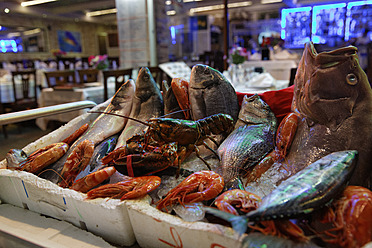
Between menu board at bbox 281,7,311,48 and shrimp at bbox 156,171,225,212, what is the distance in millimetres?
9332

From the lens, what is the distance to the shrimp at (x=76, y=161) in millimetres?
1249

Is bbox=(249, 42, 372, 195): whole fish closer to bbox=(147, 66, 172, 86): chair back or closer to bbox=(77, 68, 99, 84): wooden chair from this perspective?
bbox=(147, 66, 172, 86): chair back

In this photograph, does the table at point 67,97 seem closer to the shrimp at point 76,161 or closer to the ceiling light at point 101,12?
the shrimp at point 76,161

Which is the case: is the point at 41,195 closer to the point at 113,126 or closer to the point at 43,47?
the point at 113,126

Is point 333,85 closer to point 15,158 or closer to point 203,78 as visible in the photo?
point 203,78

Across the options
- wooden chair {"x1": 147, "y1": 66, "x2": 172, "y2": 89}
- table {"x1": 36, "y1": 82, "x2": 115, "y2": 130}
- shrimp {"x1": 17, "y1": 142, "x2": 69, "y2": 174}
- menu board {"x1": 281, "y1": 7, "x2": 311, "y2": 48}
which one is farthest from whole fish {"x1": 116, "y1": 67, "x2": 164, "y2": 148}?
menu board {"x1": 281, "y1": 7, "x2": 311, "y2": 48}

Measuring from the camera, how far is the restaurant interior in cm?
378

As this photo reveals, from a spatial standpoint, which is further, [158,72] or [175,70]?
[158,72]

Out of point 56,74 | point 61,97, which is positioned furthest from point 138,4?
point 61,97

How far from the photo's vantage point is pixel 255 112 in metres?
1.33

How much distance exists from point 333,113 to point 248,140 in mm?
353

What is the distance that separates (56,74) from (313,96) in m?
4.37

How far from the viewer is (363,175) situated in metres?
0.94

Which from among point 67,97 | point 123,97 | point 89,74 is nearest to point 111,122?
point 123,97
